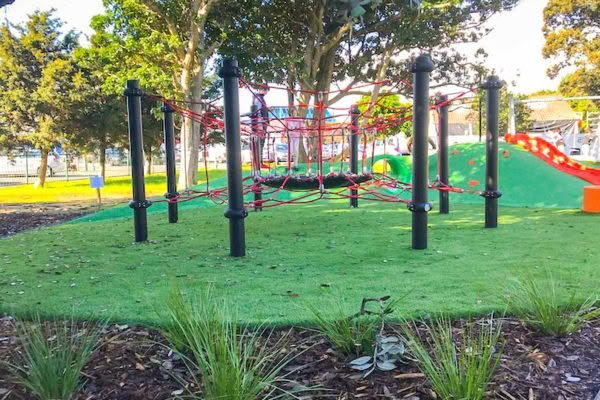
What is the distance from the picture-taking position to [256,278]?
12.2 ft

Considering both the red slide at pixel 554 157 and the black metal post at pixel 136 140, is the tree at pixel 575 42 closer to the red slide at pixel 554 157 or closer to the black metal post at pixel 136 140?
the red slide at pixel 554 157

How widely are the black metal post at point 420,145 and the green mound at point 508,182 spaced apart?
15.0 feet

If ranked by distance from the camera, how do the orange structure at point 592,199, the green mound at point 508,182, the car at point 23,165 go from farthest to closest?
the car at point 23,165, the green mound at point 508,182, the orange structure at point 592,199

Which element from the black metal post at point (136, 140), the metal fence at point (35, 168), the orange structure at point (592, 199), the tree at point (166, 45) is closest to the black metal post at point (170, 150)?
the black metal post at point (136, 140)

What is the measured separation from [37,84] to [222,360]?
20.7 metres

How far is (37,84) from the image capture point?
19.1 meters

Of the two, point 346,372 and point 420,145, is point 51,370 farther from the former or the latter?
point 420,145

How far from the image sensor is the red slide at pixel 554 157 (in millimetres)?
10109

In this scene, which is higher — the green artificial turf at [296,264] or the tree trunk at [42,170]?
the tree trunk at [42,170]

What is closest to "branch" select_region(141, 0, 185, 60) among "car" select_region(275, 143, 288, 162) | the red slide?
"car" select_region(275, 143, 288, 162)

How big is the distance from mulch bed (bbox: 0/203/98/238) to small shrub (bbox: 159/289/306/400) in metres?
6.14

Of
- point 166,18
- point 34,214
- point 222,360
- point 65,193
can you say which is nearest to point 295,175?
point 222,360

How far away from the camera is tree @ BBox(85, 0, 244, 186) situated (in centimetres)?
1288

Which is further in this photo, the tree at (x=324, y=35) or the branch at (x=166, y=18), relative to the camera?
the tree at (x=324, y=35)
